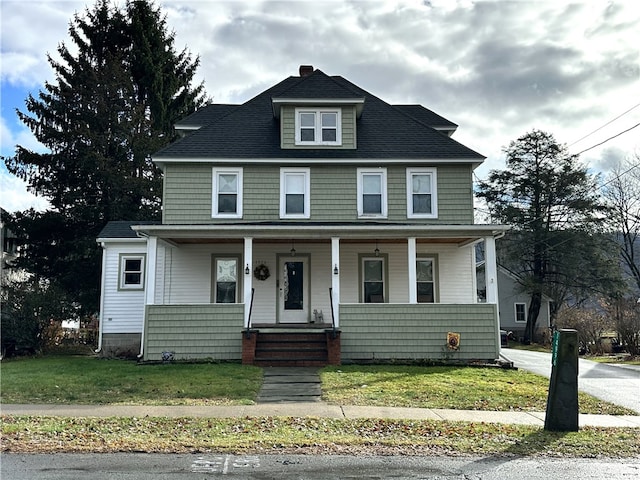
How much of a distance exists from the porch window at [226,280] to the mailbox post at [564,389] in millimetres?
10662

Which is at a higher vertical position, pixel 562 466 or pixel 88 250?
pixel 88 250

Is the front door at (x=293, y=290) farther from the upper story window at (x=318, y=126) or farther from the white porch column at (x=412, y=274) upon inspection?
the upper story window at (x=318, y=126)

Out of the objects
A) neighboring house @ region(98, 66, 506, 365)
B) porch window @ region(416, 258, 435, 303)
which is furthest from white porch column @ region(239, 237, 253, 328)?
porch window @ region(416, 258, 435, 303)

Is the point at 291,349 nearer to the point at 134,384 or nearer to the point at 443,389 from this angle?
the point at 134,384

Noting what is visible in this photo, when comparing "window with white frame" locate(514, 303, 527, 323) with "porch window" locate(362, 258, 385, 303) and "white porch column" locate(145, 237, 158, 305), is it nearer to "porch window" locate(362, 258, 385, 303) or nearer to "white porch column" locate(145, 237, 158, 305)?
"porch window" locate(362, 258, 385, 303)

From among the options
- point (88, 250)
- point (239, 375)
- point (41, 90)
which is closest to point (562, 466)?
point (239, 375)

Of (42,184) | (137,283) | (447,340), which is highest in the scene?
(42,184)

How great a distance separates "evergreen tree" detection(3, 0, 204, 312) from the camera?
25.6 meters

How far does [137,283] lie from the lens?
1742cm

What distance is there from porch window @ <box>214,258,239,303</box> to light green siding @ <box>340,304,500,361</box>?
3.99 metres

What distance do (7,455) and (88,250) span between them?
66.8ft

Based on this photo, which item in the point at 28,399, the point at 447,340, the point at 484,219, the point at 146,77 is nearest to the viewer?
the point at 28,399

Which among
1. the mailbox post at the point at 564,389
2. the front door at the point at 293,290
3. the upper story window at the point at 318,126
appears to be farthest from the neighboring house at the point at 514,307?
the mailbox post at the point at 564,389

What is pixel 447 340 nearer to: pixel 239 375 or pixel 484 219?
pixel 239 375
